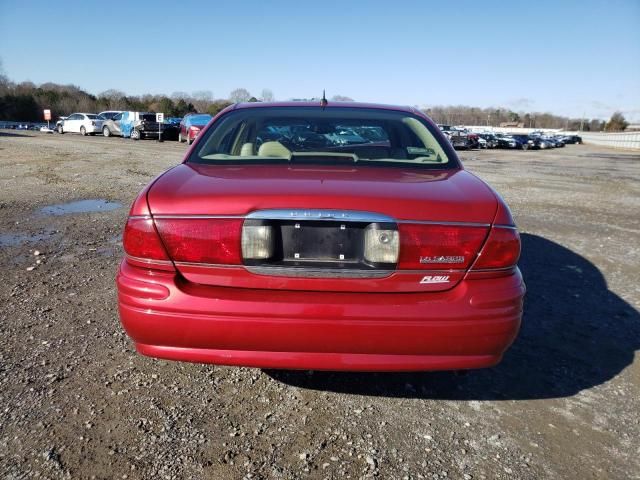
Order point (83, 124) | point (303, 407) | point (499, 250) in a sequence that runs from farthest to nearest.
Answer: point (83, 124) → point (303, 407) → point (499, 250)

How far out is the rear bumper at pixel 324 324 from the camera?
209cm

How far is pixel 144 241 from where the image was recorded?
7.20 feet

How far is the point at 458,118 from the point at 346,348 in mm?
135218

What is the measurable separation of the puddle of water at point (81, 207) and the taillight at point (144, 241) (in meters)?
5.49

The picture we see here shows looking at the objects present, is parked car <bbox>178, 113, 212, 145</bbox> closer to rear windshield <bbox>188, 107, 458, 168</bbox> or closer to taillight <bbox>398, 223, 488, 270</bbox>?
rear windshield <bbox>188, 107, 458, 168</bbox>

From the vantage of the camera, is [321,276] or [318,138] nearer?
[321,276]

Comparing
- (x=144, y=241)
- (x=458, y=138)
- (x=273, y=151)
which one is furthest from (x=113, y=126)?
(x=144, y=241)

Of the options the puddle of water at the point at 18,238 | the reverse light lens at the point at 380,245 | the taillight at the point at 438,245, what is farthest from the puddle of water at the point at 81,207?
the taillight at the point at 438,245

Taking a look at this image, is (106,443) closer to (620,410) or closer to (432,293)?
(432,293)

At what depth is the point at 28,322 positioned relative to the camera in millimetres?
3381

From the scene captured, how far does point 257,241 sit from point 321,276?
1.02ft

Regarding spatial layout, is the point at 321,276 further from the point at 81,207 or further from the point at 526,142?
the point at 526,142

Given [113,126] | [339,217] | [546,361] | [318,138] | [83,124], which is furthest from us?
[83,124]

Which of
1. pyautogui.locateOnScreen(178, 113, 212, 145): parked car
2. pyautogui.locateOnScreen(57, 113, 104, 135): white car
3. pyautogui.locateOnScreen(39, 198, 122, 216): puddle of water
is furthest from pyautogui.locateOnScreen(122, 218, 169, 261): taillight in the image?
pyautogui.locateOnScreen(57, 113, 104, 135): white car
